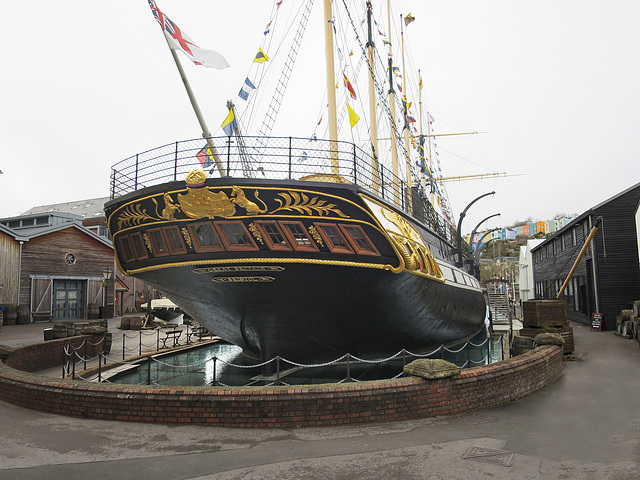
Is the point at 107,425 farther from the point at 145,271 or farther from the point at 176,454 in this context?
the point at 145,271

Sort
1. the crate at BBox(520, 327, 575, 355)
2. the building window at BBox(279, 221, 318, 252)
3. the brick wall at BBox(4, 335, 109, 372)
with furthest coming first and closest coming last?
the crate at BBox(520, 327, 575, 355) < the brick wall at BBox(4, 335, 109, 372) < the building window at BBox(279, 221, 318, 252)

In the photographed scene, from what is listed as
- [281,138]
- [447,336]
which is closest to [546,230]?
[447,336]

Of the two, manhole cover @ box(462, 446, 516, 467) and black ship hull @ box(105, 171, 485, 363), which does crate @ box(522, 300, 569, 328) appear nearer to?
black ship hull @ box(105, 171, 485, 363)

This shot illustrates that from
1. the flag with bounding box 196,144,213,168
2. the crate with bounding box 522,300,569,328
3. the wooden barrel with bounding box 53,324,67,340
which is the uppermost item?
the flag with bounding box 196,144,213,168

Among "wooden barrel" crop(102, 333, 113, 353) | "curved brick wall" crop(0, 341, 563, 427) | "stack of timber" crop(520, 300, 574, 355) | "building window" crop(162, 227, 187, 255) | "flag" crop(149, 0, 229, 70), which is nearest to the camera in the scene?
"curved brick wall" crop(0, 341, 563, 427)

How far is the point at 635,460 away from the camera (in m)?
4.38

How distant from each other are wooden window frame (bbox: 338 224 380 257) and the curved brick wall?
112 inches

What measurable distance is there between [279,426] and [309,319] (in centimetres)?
374

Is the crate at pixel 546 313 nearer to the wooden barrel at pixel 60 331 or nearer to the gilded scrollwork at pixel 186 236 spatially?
the gilded scrollwork at pixel 186 236

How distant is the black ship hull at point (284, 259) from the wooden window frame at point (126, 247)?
33 millimetres

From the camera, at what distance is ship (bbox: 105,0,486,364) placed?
7910mm

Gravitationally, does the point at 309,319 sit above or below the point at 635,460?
above

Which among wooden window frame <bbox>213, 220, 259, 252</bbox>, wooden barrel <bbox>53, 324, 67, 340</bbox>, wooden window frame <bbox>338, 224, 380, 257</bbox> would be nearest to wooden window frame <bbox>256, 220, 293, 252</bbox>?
wooden window frame <bbox>213, 220, 259, 252</bbox>

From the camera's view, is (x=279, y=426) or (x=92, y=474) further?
(x=279, y=426)
